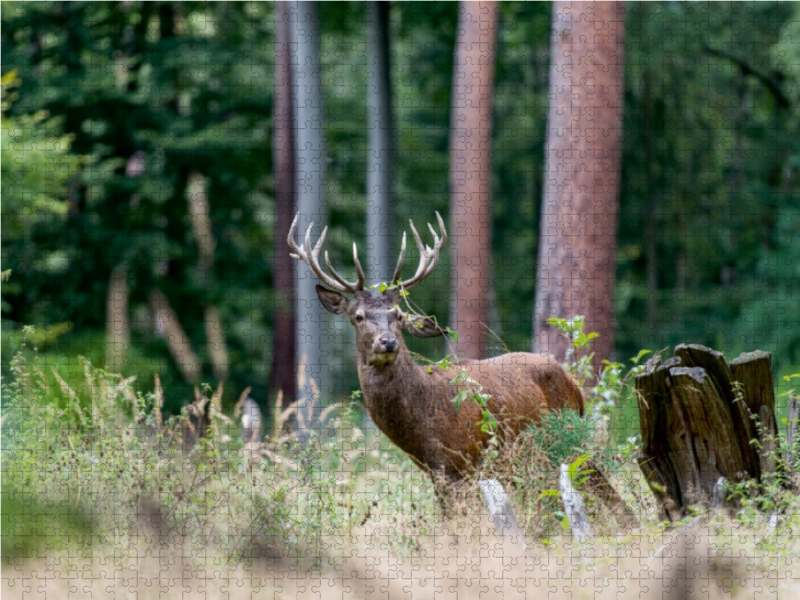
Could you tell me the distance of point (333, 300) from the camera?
6871 millimetres

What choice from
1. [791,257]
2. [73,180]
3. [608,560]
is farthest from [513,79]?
[608,560]

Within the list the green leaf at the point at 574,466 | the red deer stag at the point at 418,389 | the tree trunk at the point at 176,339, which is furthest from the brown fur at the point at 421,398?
the tree trunk at the point at 176,339

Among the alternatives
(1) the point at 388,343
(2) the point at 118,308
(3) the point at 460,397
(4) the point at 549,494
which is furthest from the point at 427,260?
(2) the point at 118,308

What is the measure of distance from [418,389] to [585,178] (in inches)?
178

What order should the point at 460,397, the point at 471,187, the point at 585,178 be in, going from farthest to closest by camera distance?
the point at 471,187
the point at 585,178
the point at 460,397

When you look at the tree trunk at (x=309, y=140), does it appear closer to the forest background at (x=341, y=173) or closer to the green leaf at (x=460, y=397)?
the forest background at (x=341, y=173)

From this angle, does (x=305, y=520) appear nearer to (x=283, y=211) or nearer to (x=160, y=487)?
(x=160, y=487)

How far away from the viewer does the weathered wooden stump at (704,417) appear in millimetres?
5609

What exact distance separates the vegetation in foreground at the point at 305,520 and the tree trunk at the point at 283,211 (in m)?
10.0

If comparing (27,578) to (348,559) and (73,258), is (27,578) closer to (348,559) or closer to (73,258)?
(348,559)

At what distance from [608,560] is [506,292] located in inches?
621

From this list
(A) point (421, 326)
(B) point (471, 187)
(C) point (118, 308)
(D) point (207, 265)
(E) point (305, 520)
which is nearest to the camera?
(E) point (305, 520)

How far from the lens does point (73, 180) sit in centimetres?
1664

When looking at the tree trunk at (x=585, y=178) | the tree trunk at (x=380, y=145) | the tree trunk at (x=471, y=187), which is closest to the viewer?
the tree trunk at (x=585, y=178)
